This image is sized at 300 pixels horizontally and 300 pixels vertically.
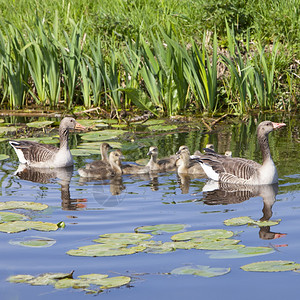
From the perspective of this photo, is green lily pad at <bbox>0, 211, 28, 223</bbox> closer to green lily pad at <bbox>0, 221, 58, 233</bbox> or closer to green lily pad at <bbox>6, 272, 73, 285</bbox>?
green lily pad at <bbox>0, 221, 58, 233</bbox>

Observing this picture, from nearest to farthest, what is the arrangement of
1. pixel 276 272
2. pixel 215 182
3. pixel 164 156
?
pixel 276 272
pixel 215 182
pixel 164 156

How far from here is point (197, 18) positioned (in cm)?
1784

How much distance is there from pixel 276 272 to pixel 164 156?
6065 millimetres

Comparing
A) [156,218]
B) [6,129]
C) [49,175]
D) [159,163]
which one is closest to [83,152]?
[49,175]

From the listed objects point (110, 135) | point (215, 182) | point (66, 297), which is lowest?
point (66, 297)

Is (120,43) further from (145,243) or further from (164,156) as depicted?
(145,243)

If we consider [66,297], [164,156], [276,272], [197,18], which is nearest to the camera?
[66,297]

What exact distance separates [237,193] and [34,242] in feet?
12.8

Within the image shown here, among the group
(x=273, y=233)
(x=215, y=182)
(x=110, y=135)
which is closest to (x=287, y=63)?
(x=110, y=135)

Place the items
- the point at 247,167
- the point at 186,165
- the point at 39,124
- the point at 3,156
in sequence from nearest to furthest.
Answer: the point at 247,167 → the point at 186,165 → the point at 3,156 → the point at 39,124

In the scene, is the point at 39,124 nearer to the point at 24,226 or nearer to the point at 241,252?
the point at 24,226

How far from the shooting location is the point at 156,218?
27.3 ft

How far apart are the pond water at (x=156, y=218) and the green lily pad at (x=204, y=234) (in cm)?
18

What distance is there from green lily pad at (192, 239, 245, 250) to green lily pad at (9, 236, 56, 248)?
1736 millimetres
